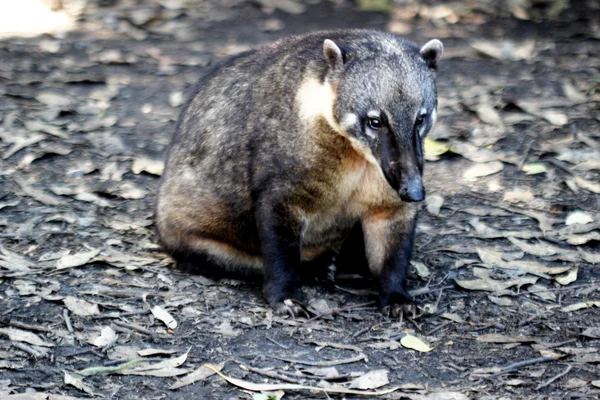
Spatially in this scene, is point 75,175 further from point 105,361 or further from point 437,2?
point 437,2

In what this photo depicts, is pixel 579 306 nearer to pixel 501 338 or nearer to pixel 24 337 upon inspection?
pixel 501 338

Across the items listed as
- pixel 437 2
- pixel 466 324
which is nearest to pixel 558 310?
pixel 466 324

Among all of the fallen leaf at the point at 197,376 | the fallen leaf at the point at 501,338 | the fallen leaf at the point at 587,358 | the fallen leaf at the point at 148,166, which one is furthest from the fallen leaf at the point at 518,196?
the fallen leaf at the point at 197,376

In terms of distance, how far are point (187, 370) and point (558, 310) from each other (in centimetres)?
247

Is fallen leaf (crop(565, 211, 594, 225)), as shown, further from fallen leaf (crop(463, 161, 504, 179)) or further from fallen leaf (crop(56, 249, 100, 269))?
fallen leaf (crop(56, 249, 100, 269))

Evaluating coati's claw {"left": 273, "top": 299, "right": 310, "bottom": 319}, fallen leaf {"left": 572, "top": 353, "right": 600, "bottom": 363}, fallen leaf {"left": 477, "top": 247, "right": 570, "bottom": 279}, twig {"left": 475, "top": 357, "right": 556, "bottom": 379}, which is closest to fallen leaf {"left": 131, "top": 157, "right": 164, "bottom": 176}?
coati's claw {"left": 273, "top": 299, "right": 310, "bottom": 319}

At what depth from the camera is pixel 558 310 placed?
590cm

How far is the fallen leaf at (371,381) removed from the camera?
16.3 ft

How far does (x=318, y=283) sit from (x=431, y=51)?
1795 mm

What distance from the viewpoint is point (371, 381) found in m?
5.00

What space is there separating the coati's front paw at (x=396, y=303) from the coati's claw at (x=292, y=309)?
528 millimetres

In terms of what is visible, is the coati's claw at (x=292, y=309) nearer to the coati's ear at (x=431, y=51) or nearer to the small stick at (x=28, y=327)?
the small stick at (x=28, y=327)

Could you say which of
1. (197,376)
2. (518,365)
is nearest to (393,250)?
(518,365)

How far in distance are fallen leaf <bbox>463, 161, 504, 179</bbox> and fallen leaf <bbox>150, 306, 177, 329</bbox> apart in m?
3.24
